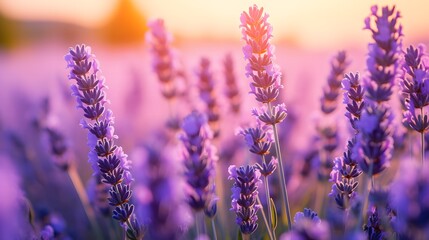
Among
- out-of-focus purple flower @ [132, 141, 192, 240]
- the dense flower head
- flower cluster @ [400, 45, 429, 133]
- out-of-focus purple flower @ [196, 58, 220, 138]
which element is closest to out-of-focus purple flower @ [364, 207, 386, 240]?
flower cluster @ [400, 45, 429, 133]

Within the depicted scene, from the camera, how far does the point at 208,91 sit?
3.91 meters

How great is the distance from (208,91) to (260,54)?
5.17 ft

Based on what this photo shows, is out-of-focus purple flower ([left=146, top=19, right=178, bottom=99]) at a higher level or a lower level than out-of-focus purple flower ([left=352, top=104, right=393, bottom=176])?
higher

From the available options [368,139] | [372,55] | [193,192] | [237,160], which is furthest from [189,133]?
[237,160]

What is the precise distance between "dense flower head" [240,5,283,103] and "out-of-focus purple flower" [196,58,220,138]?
149cm

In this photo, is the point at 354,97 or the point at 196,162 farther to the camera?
the point at 354,97

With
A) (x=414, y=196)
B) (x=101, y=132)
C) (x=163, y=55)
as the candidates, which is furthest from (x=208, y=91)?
(x=414, y=196)

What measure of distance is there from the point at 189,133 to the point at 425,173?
79 cm

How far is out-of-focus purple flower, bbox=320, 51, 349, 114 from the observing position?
308 cm

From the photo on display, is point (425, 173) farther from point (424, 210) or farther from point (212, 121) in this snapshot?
point (212, 121)

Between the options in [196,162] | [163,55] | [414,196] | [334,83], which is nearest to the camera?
[414,196]

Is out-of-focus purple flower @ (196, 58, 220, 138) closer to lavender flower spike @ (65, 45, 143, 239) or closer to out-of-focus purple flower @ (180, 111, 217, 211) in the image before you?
lavender flower spike @ (65, 45, 143, 239)

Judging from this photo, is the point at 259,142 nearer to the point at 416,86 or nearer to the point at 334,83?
the point at 416,86

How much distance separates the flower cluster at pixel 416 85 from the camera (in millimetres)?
2190
